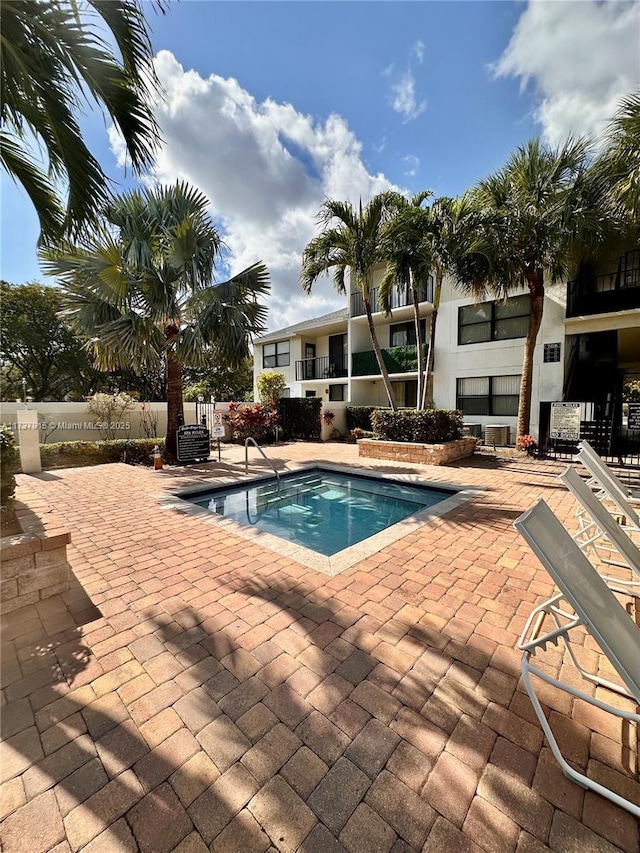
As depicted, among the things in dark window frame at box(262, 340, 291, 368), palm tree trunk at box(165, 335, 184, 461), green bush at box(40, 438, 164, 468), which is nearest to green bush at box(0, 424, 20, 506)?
palm tree trunk at box(165, 335, 184, 461)

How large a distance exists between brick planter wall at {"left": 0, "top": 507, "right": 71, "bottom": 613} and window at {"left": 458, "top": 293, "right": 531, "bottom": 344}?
1472cm

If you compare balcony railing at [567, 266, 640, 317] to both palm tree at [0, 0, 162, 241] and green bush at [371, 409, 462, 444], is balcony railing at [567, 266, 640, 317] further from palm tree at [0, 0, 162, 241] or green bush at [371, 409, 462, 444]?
palm tree at [0, 0, 162, 241]

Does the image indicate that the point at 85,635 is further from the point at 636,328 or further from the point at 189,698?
the point at 636,328

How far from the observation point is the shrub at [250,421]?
1444 centimetres

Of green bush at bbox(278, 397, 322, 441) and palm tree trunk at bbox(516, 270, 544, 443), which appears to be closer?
palm tree trunk at bbox(516, 270, 544, 443)

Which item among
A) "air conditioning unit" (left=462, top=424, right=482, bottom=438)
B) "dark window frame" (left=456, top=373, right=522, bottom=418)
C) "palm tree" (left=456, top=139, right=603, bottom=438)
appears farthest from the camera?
"air conditioning unit" (left=462, top=424, right=482, bottom=438)

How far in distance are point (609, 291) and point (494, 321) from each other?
3.67 metres

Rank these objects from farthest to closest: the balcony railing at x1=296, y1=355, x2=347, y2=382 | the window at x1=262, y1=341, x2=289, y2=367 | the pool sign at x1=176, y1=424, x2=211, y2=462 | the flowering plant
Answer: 1. the window at x1=262, y1=341, x2=289, y2=367
2. the balcony railing at x1=296, y1=355, x2=347, y2=382
3. the flowering plant
4. the pool sign at x1=176, y1=424, x2=211, y2=462

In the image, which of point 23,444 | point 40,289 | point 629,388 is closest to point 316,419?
point 23,444

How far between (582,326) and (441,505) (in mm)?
10519

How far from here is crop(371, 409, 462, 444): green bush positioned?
10203mm

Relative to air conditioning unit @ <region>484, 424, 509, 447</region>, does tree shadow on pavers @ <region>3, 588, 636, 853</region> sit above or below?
below

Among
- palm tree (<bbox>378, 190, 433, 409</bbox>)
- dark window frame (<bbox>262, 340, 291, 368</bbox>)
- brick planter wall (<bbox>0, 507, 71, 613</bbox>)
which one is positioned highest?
palm tree (<bbox>378, 190, 433, 409</bbox>)

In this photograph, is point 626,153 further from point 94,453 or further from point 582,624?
point 94,453
